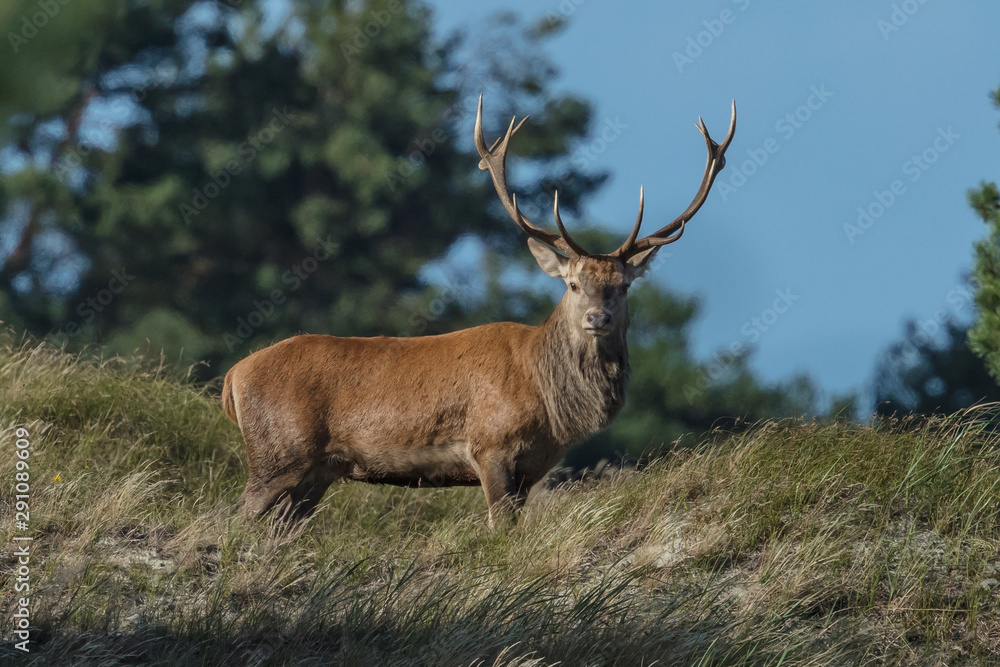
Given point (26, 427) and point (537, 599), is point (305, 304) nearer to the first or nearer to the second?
point (26, 427)

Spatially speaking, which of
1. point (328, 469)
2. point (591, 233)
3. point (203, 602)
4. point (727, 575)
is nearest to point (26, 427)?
point (328, 469)

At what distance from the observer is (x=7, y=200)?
617 inches

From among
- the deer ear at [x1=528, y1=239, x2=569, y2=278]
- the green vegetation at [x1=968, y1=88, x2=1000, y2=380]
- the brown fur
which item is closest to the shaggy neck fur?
the brown fur

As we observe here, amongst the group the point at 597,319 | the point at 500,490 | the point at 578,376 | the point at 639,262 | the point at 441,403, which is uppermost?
the point at 639,262

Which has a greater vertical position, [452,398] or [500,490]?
[452,398]

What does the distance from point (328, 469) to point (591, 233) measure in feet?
38.3

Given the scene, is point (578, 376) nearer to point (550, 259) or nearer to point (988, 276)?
point (550, 259)

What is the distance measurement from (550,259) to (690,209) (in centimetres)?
95

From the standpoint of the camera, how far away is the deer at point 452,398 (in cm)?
607

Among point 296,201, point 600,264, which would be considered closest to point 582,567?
point 600,264

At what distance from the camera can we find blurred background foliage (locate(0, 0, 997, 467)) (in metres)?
16.2

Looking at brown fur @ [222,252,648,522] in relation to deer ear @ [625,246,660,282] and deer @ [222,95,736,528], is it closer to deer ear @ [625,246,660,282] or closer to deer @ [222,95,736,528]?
deer @ [222,95,736,528]

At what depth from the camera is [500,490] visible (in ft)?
19.4

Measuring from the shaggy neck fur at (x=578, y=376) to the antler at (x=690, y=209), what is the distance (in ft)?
1.34
